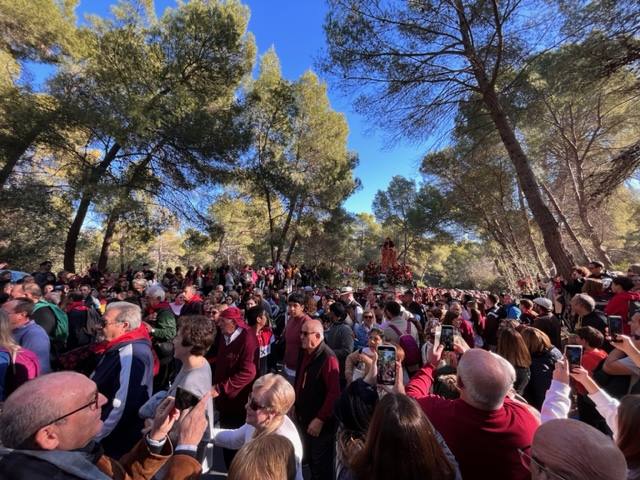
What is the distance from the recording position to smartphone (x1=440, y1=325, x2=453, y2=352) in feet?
7.13

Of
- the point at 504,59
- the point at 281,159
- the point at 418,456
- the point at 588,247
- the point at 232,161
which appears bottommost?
the point at 418,456

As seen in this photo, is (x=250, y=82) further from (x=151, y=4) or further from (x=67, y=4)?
(x=67, y=4)

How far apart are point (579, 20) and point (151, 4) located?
13454mm

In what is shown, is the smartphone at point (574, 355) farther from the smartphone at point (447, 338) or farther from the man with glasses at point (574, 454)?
the man with glasses at point (574, 454)

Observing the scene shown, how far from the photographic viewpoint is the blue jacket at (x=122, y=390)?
193cm

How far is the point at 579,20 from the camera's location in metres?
7.01

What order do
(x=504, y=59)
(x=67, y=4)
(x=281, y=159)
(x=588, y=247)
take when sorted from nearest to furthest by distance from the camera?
1. (x=504, y=59)
2. (x=67, y=4)
3. (x=281, y=159)
4. (x=588, y=247)

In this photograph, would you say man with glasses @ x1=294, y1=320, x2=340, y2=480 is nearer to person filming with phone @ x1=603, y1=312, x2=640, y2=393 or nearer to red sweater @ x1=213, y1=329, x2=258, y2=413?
red sweater @ x1=213, y1=329, x2=258, y2=413

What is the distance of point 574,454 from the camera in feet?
3.15

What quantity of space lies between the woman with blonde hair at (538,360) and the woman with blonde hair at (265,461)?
268 centimetres

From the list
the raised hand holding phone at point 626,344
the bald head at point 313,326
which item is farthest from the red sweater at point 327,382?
the raised hand holding phone at point 626,344

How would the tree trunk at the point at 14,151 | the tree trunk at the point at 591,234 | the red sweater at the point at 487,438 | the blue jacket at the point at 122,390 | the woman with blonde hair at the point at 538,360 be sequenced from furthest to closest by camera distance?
1. the tree trunk at the point at 591,234
2. the tree trunk at the point at 14,151
3. the woman with blonde hair at the point at 538,360
4. the blue jacket at the point at 122,390
5. the red sweater at the point at 487,438

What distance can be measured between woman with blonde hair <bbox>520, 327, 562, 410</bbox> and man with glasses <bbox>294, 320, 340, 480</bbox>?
1846 mm

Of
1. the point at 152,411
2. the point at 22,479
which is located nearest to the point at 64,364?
the point at 152,411
